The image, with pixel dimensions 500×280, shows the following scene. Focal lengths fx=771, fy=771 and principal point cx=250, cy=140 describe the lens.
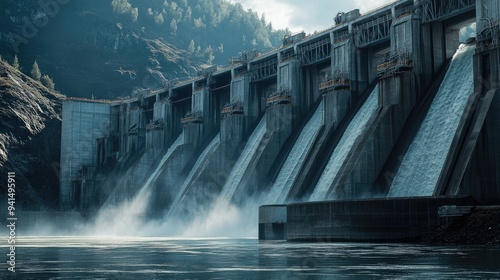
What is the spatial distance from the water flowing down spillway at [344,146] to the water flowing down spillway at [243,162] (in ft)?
39.9

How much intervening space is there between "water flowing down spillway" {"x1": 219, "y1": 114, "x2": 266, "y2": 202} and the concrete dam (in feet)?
0.76

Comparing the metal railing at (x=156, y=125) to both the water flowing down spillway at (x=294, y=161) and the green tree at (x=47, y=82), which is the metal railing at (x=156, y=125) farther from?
the green tree at (x=47, y=82)

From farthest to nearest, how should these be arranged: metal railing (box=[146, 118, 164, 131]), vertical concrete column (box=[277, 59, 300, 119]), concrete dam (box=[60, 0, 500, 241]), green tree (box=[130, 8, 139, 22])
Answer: green tree (box=[130, 8, 139, 22]), metal railing (box=[146, 118, 164, 131]), vertical concrete column (box=[277, 59, 300, 119]), concrete dam (box=[60, 0, 500, 241])

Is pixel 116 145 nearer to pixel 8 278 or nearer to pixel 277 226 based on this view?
pixel 277 226

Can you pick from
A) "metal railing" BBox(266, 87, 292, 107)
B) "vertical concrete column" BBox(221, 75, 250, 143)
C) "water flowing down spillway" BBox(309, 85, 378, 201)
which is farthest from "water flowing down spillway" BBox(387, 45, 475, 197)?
"vertical concrete column" BBox(221, 75, 250, 143)

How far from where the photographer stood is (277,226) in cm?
4859

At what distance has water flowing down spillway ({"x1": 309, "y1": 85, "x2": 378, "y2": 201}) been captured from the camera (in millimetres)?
54938

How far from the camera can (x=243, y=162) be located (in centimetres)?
7256

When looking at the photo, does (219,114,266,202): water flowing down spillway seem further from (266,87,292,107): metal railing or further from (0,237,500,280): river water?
(0,237,500,280): river water

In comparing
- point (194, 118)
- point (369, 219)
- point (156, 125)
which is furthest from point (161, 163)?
point (369, 219)

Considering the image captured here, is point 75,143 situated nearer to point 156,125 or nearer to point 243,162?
point 156,125

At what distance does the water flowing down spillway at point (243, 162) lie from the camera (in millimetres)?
68625

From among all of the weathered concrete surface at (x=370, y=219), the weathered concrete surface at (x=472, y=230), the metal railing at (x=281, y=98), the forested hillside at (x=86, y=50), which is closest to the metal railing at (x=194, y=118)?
the metal railing at (x=281, y=98)

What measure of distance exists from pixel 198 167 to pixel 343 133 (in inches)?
896
